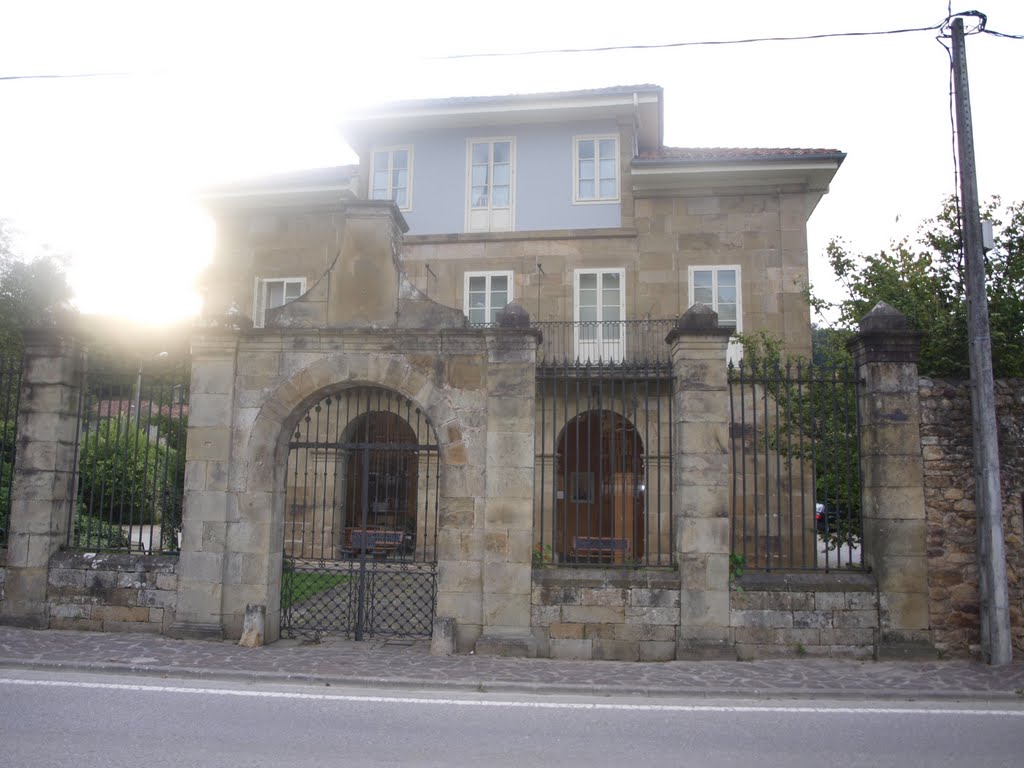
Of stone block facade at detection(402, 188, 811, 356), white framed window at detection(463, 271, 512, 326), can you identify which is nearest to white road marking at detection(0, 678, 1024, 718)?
stone block facade at detection(402, 188, 811, 356)

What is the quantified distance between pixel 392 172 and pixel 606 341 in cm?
716

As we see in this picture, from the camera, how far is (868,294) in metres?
11.1

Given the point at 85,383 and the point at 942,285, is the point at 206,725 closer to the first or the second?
the point at 85,383

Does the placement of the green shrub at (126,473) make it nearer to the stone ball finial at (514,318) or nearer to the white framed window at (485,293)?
the stone ball finial at (514,318)

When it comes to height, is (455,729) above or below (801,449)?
below

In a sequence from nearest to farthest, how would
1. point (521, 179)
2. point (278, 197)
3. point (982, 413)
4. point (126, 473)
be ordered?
point (982, 413) → point (126, 473) → point (521, 179) → point (278, 197)

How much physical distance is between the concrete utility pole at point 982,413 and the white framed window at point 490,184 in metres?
11.3

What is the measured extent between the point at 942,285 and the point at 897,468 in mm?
3099

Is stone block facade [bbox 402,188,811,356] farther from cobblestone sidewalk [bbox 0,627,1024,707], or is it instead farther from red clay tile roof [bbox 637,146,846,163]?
cobblestone sidewalk [bbox 0,627,1024,707]

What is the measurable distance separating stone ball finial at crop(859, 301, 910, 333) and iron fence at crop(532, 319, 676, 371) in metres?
8.20

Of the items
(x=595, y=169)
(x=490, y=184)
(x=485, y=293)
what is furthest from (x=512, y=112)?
(x=485, y=293)

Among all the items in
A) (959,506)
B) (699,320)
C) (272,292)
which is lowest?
(959,506)

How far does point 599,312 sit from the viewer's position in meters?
18.2

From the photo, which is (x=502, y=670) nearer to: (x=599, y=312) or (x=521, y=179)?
(x=599, y=312)
